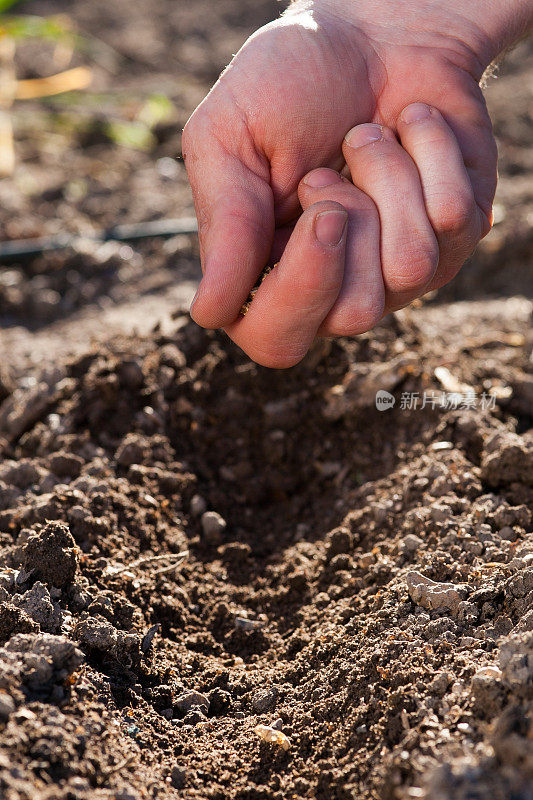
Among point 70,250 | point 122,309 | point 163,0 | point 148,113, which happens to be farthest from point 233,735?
point 163,0

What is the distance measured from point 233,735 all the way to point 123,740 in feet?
0.64

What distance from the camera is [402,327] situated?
2105 mm

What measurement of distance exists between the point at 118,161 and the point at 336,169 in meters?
2.78

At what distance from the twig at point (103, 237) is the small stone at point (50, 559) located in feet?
6.21

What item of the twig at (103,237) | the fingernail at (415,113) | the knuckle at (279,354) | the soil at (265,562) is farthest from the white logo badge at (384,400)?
the twig at (103,237)

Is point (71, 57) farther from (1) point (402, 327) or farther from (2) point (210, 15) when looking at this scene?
(1) point (402, 327)

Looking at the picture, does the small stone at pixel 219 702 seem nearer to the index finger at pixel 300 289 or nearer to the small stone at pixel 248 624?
the small stone at pixel 248 624

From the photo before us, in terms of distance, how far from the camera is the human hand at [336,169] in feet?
3.83

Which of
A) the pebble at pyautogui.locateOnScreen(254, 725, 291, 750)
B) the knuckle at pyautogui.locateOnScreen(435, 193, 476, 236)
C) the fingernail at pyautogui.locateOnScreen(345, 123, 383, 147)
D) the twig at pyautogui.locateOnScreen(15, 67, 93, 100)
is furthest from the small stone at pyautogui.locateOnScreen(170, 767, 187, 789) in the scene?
the twig at pyautogui.locateOnScreen(15, 67, 93, 100)

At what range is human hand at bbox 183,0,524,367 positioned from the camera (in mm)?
1168

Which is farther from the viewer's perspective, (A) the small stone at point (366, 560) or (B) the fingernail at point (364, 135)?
(A) the small stone at point (366, 560)

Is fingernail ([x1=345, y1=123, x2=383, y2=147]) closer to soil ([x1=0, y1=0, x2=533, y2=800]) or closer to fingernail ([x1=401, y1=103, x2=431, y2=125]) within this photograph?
fingernail ([x1=401, y1=103, x2=431, y2=125])

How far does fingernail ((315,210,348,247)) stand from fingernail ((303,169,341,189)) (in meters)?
0.17

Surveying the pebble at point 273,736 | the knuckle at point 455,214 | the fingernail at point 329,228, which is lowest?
the pebble at point 273,736
